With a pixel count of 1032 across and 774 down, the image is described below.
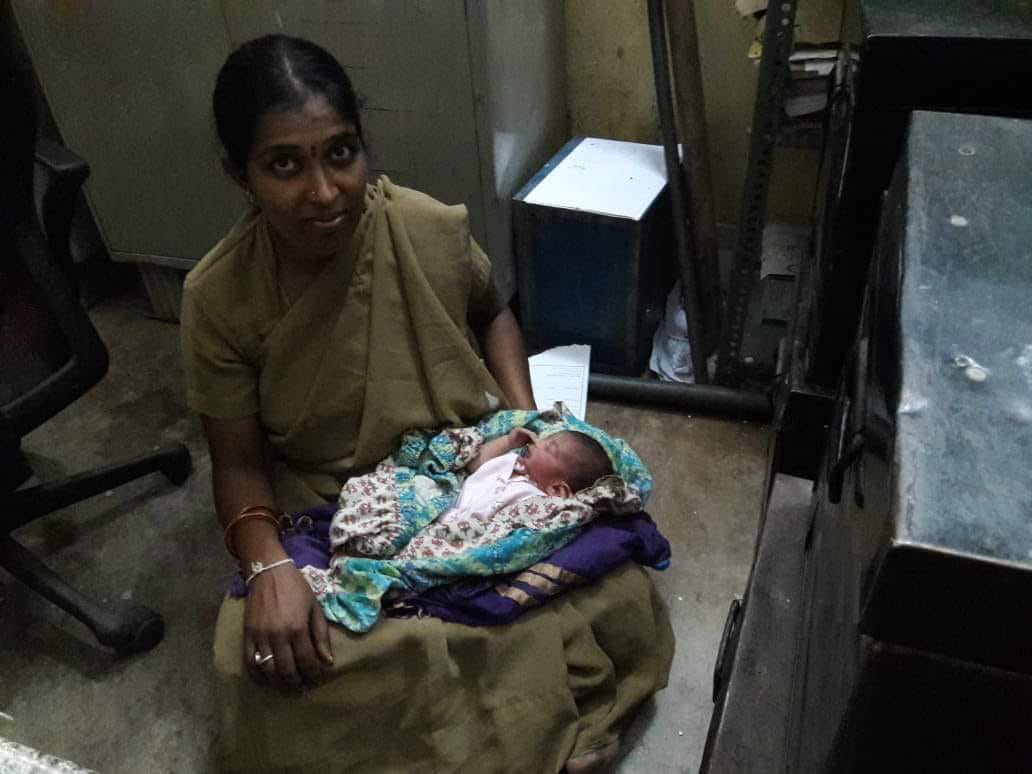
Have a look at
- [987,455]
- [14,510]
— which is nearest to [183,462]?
[14,510]

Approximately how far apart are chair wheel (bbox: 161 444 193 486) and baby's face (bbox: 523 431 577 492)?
924 millimetres

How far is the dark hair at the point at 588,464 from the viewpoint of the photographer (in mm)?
1220

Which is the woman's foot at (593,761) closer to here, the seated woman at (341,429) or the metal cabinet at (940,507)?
the seated woman at (341,429)

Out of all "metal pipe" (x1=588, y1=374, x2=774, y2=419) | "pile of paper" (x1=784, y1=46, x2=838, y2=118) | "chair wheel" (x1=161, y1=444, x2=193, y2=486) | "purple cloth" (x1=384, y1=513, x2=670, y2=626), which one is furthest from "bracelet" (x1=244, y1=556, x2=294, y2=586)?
"pile of paper" (x1=784, y1=46, x2=838, y2=118)

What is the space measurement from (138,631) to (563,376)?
1.04 meters

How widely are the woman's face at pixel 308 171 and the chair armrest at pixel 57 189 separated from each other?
0.45 m

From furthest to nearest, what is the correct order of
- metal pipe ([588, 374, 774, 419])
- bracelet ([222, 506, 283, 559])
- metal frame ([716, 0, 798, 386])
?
metal pipe ([588, 374, 774, 419]) < metal frame ([716, 0, 798, 386]) < bracelet ([222, 506, 283, 559])

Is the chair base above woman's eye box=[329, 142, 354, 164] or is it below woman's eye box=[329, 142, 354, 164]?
below

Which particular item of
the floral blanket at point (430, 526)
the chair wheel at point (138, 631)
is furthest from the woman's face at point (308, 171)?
the chair wheel at point (138, 631)

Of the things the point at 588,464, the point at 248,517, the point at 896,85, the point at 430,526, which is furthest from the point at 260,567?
the point at 896,85

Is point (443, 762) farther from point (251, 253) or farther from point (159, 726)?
point (251, 253)

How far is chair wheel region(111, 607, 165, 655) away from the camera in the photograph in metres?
1.41

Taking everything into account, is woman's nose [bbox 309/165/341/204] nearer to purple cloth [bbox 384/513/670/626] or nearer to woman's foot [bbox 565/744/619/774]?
purple cloth [bbox 384/513/670/626]

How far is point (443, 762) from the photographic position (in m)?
1.08
